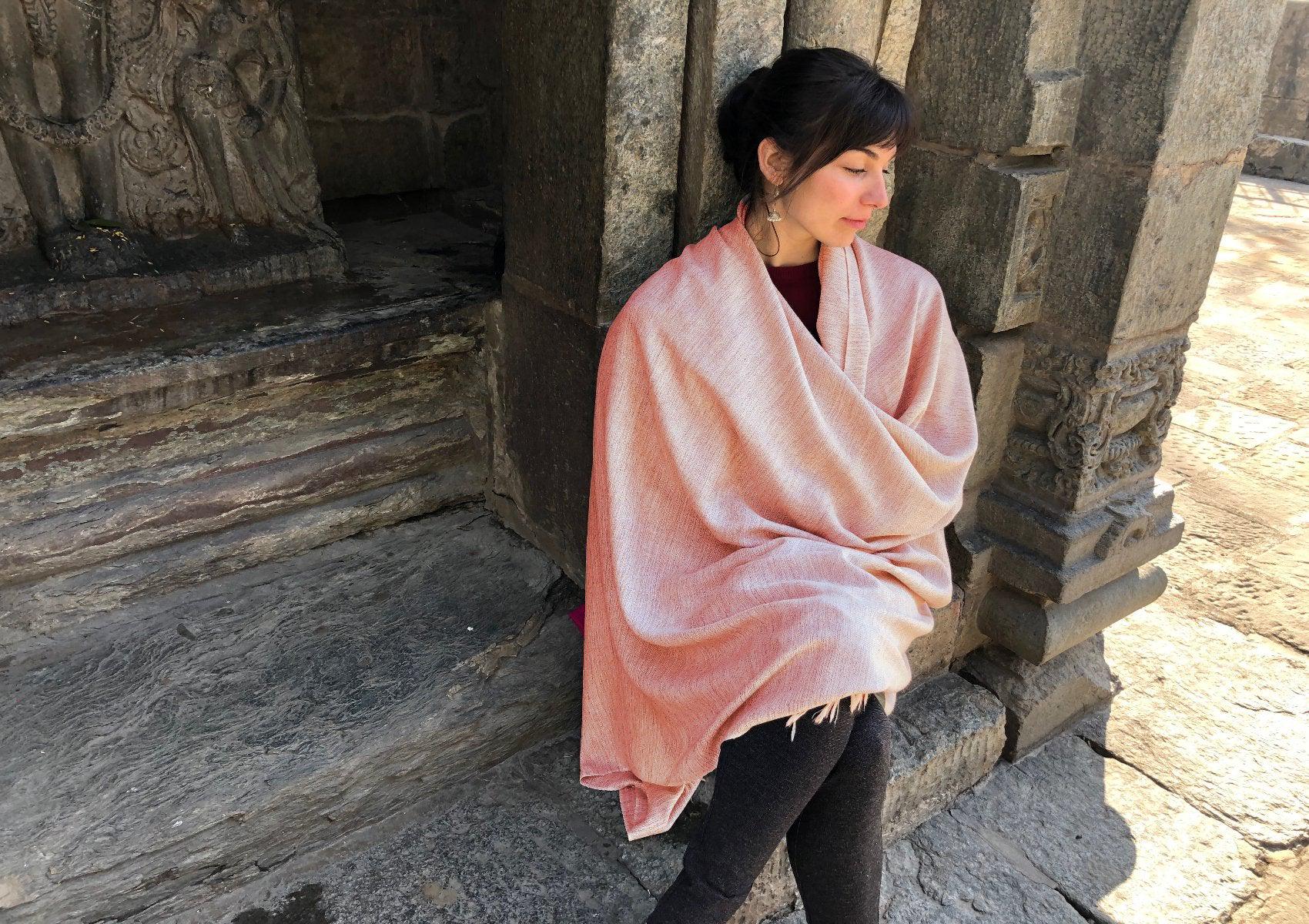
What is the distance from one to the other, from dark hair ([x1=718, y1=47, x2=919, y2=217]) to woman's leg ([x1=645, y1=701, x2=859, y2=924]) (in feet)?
3.03

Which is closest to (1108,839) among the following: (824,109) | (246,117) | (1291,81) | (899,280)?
(899,280)

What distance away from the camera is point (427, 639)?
2.25 meters

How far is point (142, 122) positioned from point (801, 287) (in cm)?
167

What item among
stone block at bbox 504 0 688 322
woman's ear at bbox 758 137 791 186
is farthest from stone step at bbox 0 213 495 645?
woman's ear at bbox 758 137 791 186

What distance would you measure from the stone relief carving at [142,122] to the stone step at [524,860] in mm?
1473

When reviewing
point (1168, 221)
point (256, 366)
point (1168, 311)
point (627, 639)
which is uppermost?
point (1168, 221)

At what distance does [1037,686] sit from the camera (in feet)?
8.02

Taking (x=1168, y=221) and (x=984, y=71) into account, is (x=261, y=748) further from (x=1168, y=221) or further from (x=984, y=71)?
(x=1168, y=221)

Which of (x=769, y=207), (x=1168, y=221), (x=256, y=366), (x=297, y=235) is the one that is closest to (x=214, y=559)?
(x=256, y=366)

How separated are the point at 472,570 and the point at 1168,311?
65.9 inches

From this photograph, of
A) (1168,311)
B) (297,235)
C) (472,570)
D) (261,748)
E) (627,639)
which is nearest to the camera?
(627,639)

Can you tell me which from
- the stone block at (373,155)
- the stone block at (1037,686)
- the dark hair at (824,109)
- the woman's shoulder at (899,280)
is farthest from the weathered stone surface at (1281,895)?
the stone block at (373,155)

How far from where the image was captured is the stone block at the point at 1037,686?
2436 millimetres

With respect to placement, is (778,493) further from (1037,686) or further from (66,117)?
(66,117)
